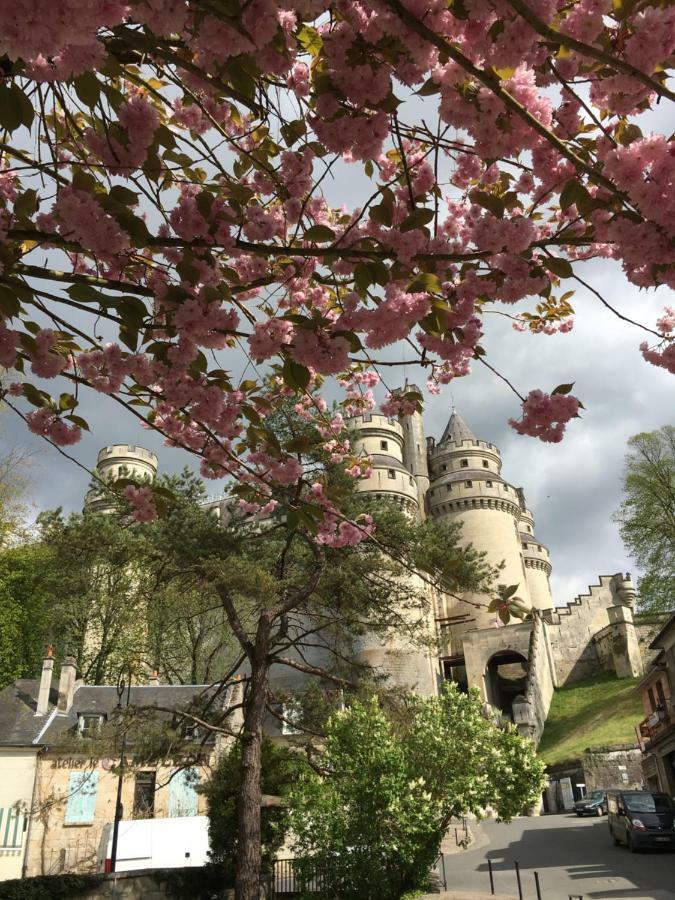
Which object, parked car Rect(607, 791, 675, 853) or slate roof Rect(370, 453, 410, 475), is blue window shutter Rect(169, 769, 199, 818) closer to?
parked car Rect(607, 791, 675, 853)

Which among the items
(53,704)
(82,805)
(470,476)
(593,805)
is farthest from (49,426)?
(470,476)

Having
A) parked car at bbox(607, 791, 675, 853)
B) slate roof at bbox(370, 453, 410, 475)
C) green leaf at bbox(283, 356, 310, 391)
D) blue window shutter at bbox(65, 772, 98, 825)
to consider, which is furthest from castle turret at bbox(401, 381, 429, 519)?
green leaf at bbox(283, 356, 310, 391)

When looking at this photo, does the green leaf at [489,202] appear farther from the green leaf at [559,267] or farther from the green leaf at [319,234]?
the green leaf at [319,234]

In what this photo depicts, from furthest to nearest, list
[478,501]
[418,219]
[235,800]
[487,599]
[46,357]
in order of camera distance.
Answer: [478,501] → [487,599] → [235,800] → [46,357] → [418,219]

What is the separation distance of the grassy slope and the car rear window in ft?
46.2

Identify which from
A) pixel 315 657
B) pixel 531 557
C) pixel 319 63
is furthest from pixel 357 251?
pixel 531 557

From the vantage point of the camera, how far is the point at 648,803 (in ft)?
54.8

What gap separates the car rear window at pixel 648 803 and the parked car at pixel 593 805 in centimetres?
1000

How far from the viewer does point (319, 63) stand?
4.01 meters

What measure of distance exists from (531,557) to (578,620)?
9964 mm

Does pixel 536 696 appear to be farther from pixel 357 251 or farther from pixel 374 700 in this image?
pixel 357 251

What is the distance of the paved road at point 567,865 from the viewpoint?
12266mm

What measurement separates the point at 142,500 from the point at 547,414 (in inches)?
128

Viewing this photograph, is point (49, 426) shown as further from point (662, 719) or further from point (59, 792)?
point (662, 719)
